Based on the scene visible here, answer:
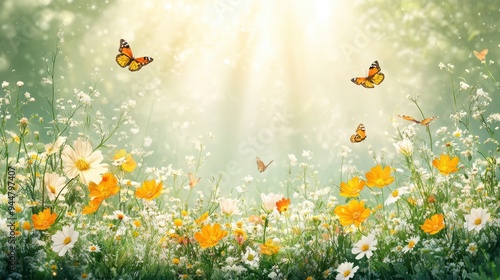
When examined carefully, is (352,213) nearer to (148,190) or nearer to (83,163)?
(148,190)

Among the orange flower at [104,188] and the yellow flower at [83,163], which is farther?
the yellow flower at [83,163]

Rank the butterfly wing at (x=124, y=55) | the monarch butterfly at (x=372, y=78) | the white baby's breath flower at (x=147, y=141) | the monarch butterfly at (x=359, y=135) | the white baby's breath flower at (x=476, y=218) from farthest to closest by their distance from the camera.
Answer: the monarch butterfly at (x=372, y=78) → the white baby's breath flower at (x=147, y=141) → the butterfly wing at (x=124, y=55) → the monarch butterfly at (x=359, y=135) → the white baby's breath flower at (x=476, y=218)

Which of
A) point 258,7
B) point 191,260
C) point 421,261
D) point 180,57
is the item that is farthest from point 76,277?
point 258,7

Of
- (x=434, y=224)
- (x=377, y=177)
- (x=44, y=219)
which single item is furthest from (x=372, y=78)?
(x=44, y=219)

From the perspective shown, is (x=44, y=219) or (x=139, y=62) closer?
(x=44, y=219)

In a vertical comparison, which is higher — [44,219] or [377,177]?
[44,219]

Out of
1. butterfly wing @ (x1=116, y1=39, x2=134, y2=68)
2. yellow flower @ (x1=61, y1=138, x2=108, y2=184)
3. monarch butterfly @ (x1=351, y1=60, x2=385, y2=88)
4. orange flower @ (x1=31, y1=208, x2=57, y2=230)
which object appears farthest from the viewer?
monarch butterfly @ (x1=351, y1=60, x2=385, y2=88)

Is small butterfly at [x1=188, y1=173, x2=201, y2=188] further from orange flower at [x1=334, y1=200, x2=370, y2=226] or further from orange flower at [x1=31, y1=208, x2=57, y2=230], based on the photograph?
orange flower at [x1=334, y1=200, x2=370, y2=226]

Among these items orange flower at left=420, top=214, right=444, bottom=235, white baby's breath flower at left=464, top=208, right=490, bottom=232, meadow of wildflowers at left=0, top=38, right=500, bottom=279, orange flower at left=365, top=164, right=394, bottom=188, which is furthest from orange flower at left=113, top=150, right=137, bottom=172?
white baby's breath flower at left=464, top=208, right=490, bottom=232

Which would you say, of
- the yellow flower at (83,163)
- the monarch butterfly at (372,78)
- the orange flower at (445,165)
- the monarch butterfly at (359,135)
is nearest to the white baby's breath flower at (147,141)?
the yellow flower at (83,163)

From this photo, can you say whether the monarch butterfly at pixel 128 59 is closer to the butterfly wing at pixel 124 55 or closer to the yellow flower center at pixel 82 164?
the butterfly wing at pixel 124 55

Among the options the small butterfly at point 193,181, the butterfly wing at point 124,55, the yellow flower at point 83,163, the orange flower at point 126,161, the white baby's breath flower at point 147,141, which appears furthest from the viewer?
the white baby's breath flower at point 147,141

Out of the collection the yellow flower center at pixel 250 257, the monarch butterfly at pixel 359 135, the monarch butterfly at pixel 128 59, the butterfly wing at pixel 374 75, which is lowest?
the butterfly wing at pixel 374 75

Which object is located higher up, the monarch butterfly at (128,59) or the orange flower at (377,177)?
the monarch butterfly at (128,59)
